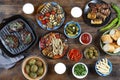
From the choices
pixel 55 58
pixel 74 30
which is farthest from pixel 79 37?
pixel 55 58

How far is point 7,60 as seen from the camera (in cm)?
201

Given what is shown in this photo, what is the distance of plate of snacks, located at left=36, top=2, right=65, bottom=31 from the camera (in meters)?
2.04

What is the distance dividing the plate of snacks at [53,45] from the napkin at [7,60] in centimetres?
15

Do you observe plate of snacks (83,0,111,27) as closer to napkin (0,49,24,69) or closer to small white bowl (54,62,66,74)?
small white bowl (54,62,66,74)

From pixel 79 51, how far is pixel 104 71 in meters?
0.19

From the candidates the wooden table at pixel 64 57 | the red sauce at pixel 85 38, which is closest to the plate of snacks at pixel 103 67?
the wooden table at pixel 64 57

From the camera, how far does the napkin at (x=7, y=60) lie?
6.57 feet

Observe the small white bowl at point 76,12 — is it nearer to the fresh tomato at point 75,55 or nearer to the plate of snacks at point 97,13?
the plate of snacks at point 97,13

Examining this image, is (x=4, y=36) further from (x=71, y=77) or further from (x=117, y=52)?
(x=117, y=52)

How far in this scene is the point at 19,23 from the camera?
6.64ft

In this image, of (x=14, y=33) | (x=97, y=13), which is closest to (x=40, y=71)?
(x=14, y=33)

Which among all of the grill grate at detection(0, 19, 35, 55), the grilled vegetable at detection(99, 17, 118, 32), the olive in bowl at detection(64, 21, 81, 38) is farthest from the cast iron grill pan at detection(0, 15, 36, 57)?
the grilled vegetable at detection(99, 17, 118, 32)

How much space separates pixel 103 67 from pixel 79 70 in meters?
0.15

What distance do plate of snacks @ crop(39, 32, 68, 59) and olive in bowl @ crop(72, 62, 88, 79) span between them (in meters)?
0.11
